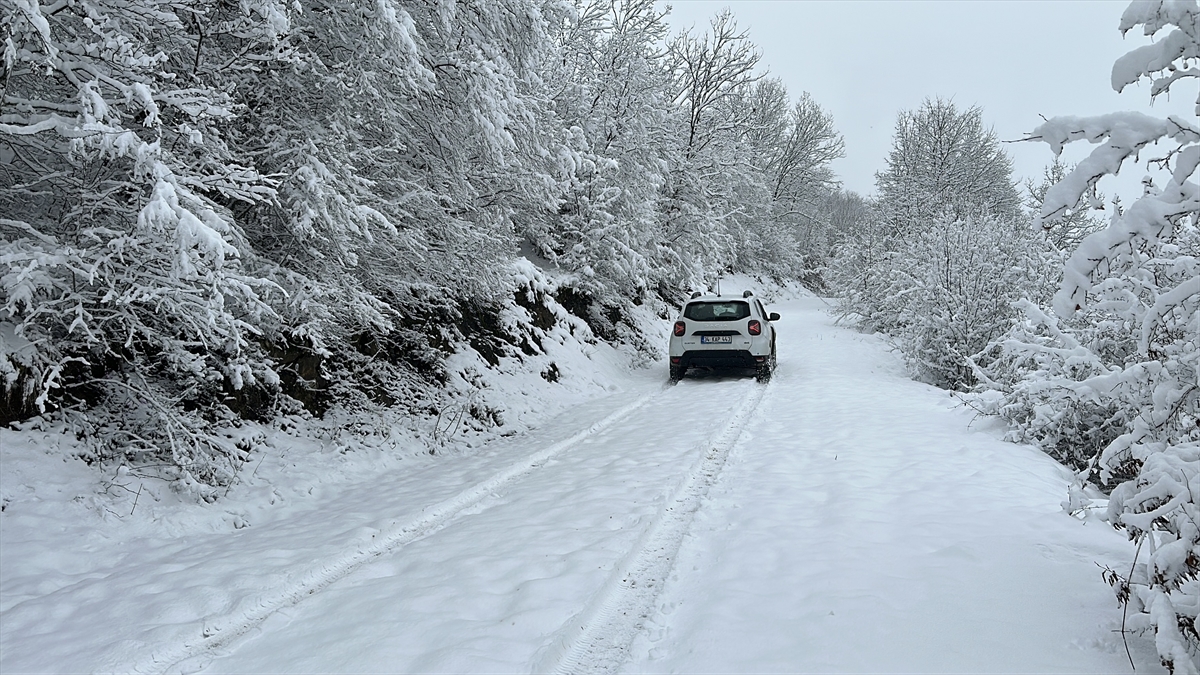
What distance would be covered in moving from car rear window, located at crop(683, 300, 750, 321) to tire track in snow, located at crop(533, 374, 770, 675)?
7.35m

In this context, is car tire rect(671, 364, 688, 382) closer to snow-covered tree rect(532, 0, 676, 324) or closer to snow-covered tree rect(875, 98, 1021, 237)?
snow-covered tree rect(532, 0, 676, 324)

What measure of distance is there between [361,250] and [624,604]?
5274 millimetres

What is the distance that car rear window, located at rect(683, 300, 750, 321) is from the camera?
511 inches

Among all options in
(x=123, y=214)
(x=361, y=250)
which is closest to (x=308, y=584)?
(x=123, y=214)

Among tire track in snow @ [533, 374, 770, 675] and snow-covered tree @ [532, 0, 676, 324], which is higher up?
snow-covered tree @ [532, 0, 676, 324]

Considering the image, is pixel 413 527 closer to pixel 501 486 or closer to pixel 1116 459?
pixel 501 486

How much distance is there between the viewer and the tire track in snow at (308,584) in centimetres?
339

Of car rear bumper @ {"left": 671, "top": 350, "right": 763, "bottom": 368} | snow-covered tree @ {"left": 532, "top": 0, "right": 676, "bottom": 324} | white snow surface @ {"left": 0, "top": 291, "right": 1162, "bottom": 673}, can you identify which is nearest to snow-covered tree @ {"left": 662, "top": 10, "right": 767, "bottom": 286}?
snow-covered tree @ {"left": 532, "top": 0, "right": 676, "bottom": 324}

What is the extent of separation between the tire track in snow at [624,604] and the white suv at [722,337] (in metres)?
7.04

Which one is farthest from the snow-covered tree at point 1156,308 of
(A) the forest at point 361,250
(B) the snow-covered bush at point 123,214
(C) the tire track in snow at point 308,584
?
(B) the snow-covered bush at point 123,214

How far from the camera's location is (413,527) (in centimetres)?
531

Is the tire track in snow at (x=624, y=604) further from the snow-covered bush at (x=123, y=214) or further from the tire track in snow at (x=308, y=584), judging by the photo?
the snow-covered bush at (x=123, y=214)

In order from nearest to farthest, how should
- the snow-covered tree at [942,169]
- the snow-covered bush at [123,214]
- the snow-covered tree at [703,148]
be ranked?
1. the snow-covered bush at [123,214]
2. the snow-covered tree at [703,148]
3. the snow-covered tree at [942,169]

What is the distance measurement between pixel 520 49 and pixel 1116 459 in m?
7.44
